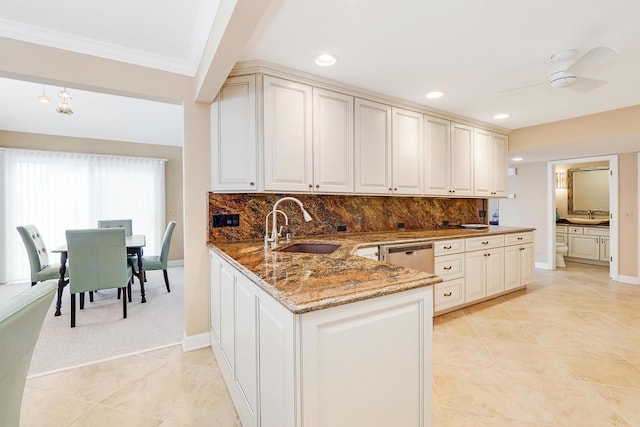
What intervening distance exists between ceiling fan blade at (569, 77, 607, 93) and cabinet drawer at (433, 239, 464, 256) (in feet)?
5.27

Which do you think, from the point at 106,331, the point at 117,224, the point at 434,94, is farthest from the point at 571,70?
the point at 117,224

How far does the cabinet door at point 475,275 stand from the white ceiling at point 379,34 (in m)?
1.79

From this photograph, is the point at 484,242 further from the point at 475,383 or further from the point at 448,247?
the point at 475,383

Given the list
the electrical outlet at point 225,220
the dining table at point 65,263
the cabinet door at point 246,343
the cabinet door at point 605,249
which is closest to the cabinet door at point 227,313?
the cabinet door at point 246,343

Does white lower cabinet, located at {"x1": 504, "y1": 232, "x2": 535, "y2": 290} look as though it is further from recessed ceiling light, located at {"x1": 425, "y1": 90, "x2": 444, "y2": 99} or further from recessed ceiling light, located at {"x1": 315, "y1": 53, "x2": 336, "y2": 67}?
recessed ceiling light, located at {"x1": 315, "y1": 53, "x2": 336, "y2": 67}

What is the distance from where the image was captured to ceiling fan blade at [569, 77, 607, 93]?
2164 millimetres

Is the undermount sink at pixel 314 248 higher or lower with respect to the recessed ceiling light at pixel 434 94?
lower

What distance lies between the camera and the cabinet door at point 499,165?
13.3ft

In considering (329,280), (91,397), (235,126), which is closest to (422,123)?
(235,126)

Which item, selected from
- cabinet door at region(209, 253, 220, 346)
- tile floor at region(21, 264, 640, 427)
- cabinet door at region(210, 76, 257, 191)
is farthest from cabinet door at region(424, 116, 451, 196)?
cabinet door at region(209, 253, 220, 346)

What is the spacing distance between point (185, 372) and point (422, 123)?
3289 mm

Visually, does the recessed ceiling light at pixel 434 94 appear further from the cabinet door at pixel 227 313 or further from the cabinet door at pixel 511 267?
the cabinet door at pixel 227 313

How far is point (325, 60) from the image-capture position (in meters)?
2.28

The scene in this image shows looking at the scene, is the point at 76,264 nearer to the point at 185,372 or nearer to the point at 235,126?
the point at 185,372
